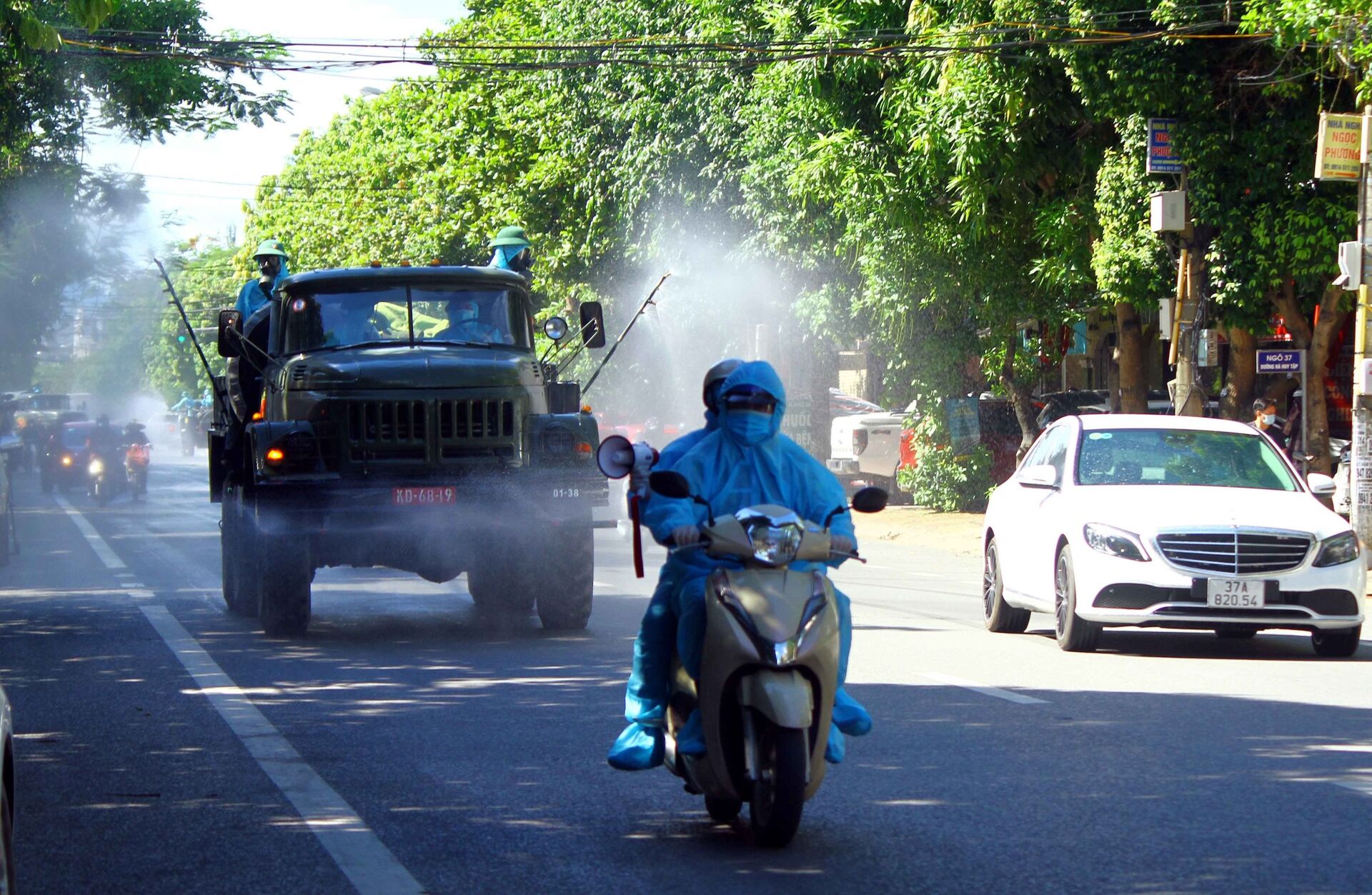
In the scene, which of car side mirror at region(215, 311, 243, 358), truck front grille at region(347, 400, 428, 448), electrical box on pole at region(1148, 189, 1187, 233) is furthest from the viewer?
electrical box on pole at region(1148, 189, 1187, 233)

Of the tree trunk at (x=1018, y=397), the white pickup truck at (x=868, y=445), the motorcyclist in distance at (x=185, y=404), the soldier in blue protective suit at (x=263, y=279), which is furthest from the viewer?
the motorcyclist in distance at (x=185, y=404)

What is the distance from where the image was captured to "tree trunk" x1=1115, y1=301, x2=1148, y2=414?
26672 mm

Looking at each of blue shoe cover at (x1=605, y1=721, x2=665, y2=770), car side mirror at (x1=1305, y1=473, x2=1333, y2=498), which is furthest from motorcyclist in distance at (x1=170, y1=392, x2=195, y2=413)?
blue shoe cover at (x1=605, y1=721, x2=665, y2=770)

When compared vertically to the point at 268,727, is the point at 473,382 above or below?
above

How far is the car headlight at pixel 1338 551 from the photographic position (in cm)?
1195

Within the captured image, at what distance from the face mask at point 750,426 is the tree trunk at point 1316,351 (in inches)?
712

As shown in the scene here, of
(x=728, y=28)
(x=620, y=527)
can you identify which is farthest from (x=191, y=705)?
(x=728, y=28)

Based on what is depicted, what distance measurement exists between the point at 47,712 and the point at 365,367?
4016mm

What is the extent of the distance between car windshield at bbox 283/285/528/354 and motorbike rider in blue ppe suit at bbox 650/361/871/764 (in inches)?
302

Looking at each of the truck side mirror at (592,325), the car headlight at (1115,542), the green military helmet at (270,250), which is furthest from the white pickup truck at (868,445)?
the car headlight at (1115,542)

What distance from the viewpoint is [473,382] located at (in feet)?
44.2

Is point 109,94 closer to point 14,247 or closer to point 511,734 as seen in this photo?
point 14,247

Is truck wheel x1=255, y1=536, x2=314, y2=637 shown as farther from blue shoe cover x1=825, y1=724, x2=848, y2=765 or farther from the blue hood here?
blue shoe cover x1=825, y1=724, x2=848, y2=765

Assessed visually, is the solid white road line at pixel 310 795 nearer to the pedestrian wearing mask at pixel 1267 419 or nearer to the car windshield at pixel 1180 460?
the car windshield at pixel 1180 460
